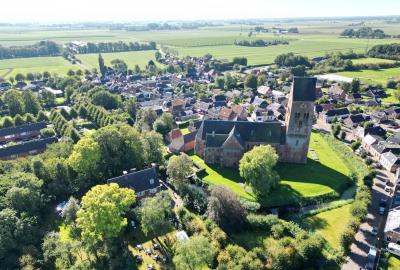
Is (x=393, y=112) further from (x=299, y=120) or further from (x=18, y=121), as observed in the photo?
(x=18, y=121)

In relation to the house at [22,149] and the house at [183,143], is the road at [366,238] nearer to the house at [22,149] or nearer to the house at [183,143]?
the house at [183,143]

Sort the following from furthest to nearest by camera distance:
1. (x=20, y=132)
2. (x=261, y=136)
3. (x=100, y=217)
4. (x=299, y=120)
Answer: (x=20, y=132) < (x=261, y=136) < (x=299, y=120) < (x=100, y=217)

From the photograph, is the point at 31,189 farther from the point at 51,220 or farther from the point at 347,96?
the point at 347,96

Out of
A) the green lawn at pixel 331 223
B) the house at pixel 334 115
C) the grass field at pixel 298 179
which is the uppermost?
the house at pixel 334 115

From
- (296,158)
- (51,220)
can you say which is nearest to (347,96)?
(296,158)

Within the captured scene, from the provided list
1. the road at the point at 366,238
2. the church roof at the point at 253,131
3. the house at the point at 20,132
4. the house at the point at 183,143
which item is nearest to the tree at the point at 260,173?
the church roof at the point at 253,131

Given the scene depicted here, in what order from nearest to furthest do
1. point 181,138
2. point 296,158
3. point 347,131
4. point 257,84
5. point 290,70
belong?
point 296,158
point 181,138
point 347,131
point 257,84
point 290,70

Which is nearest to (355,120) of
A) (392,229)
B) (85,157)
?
(392,229)
